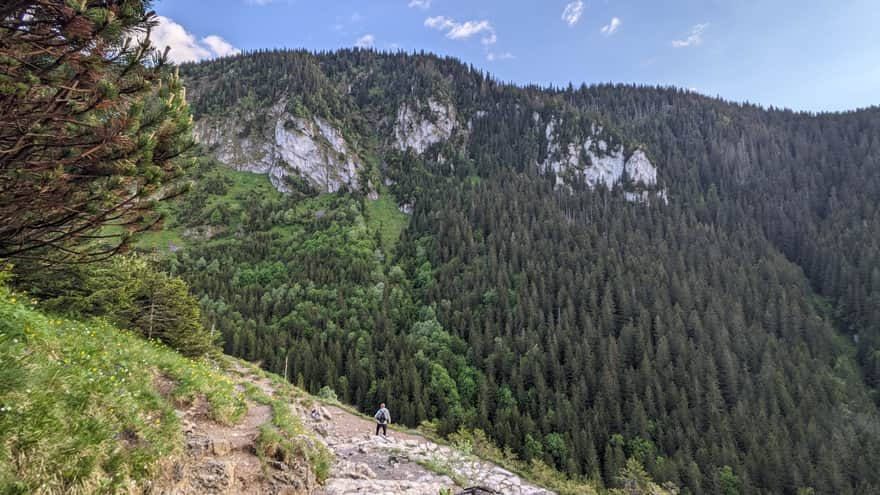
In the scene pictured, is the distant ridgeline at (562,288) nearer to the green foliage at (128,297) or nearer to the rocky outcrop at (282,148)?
the rocky outcrop at (282,148)

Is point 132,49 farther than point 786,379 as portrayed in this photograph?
No

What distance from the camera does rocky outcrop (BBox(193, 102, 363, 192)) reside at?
164 m

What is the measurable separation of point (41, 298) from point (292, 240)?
4575 inches

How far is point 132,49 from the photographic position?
6.39m

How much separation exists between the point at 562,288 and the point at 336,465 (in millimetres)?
94485

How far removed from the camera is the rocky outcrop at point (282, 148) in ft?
537

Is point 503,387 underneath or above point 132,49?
underneath

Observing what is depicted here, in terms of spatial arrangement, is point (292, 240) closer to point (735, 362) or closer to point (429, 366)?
point (429, 366)

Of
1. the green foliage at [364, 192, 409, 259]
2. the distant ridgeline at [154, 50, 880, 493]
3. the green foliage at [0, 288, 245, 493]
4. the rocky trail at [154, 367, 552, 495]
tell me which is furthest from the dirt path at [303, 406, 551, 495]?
the green foliage at [364, 192, 409, 259]

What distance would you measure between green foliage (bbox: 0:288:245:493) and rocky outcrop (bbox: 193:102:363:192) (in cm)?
16164

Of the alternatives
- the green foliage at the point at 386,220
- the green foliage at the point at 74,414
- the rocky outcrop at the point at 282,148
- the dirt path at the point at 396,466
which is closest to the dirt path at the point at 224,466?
the green foliage at the point at 74,414

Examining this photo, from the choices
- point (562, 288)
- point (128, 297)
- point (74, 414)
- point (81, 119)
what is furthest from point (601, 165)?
point (74, 414)

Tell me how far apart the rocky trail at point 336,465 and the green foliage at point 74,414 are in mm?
973

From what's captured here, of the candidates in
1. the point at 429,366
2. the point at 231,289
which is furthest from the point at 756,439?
the point at 231,289
